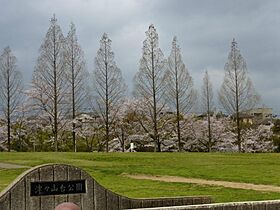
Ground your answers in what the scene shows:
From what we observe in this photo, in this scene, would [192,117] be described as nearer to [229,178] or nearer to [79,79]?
[79,79]

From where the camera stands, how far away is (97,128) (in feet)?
152

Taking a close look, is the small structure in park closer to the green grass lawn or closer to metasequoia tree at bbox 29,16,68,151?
the green grass lawn

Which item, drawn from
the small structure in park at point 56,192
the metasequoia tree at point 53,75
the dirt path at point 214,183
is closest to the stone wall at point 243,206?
the small structure in park at point 56,192

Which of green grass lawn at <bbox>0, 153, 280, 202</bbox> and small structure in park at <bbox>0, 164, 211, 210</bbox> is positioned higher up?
small structure in park at <bbox>0, 164, 211, 210</bbox>

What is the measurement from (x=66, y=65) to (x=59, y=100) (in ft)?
8.64

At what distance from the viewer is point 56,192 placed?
687cm

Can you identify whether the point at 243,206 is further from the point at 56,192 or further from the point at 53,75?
the point at 53,75

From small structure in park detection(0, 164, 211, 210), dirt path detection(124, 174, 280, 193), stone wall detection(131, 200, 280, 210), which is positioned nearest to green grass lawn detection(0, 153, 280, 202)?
dirt path detection(124, 174, 280, 193)

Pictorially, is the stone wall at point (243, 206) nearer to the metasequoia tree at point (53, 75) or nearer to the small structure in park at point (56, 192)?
the small structure in park at point (56, 192)

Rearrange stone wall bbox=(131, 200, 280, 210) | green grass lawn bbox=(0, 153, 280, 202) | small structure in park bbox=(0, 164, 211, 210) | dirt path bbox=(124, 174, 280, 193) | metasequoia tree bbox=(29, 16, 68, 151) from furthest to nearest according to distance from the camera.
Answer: metasequoia tree bbox=(29, 16, 68, 151) < dirt path bbox=(124, 174, 280, 193) < green grass lawn bbox=(0, 153, 280, 202) < stone wall bbox=(131, 200, 280, 210) < small structure in park bbox=(0, 164, 211, 210)

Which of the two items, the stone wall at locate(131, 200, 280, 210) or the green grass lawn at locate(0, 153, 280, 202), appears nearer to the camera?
the stone wall at locate(131, 200, 280, 210)

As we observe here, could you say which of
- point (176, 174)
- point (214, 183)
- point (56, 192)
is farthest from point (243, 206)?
point (176, 174)

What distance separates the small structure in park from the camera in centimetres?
659

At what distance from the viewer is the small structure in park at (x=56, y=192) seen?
6586mm
